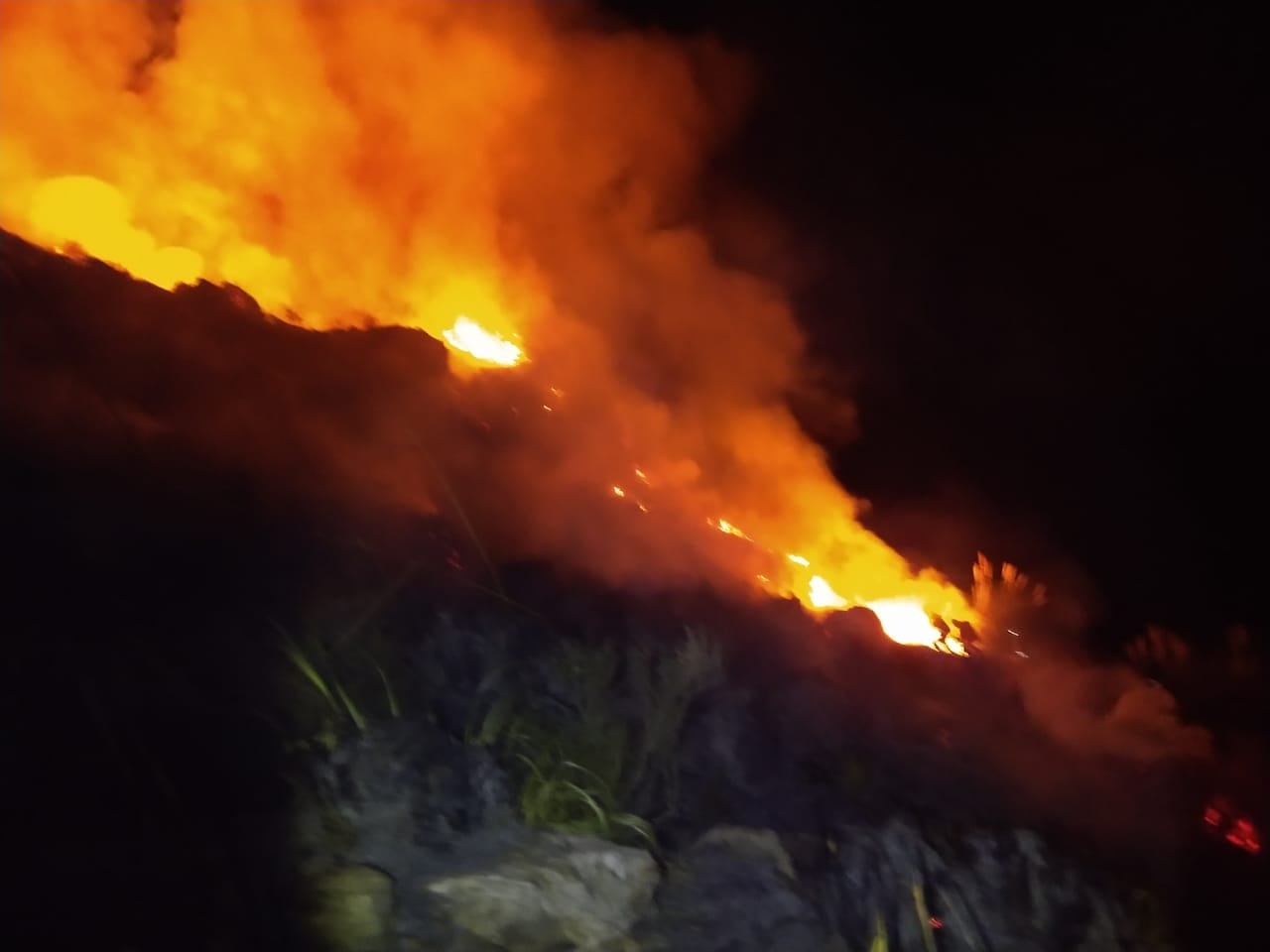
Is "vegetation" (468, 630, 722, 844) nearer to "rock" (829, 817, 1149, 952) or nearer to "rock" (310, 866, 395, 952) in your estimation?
"rock" (310, 866, 395, 952)

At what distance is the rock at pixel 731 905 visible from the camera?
3.62 metres

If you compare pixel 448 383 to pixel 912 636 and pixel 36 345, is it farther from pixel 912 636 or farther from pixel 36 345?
pixel 912 636

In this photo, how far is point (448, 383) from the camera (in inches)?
235

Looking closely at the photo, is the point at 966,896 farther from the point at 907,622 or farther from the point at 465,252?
the point at 465,252

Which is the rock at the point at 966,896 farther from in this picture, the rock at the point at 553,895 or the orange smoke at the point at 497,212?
the orange smoke at the point at 497,212

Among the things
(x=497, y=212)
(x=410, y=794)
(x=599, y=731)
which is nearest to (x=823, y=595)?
(x=599, y=731)

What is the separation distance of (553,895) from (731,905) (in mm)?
702

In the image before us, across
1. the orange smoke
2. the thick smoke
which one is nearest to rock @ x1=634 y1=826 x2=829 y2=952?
the thick smoke

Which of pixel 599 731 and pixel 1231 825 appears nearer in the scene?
pixel 599 731

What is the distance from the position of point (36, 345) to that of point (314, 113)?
9.55 ft

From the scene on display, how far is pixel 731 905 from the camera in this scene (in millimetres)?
3781

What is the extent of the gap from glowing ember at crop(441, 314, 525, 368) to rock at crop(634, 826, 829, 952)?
3.66 m

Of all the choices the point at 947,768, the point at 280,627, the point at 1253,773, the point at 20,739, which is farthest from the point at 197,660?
the point at 1253,773

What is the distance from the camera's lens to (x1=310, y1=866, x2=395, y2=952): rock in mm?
3314
